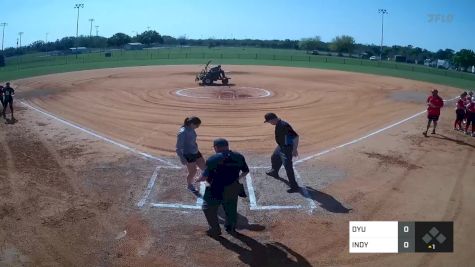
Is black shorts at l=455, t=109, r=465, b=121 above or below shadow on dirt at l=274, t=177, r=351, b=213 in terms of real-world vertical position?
above

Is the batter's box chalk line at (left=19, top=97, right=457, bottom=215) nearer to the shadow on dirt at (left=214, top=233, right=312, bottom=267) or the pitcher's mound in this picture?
the shadow on dirt at (left=214, top=233, right=312, bottom=267)

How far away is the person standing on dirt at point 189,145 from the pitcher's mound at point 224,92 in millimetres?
13205

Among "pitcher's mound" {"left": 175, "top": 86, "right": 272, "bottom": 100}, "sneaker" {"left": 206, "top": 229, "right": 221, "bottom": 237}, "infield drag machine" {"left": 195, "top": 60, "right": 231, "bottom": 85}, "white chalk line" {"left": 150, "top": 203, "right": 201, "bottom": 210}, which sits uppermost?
"infield drag machine" {"left": 195, "top": 60, "right": 231, "bottom": 85}

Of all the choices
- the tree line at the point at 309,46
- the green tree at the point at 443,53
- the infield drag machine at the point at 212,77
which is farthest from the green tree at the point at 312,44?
the infield drag machine at the point at 212,77

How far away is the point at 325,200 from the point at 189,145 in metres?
3.30

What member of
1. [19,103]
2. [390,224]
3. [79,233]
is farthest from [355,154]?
[19,103]

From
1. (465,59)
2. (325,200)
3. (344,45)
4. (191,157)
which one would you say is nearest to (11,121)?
(191,157)

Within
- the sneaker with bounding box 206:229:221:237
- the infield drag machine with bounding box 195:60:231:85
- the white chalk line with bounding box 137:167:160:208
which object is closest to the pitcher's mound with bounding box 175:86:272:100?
the infield drag machine with bounding box 195:60:231:85

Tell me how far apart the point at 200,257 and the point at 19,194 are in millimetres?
4960

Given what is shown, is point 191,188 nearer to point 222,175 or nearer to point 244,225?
point 244,225

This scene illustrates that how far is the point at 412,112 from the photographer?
19.1 metres

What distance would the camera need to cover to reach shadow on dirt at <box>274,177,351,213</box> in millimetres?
8172

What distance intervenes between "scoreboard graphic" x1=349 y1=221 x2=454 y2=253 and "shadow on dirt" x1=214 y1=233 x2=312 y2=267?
1.06 metres

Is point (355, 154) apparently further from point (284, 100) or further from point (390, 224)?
point (284, 100)
